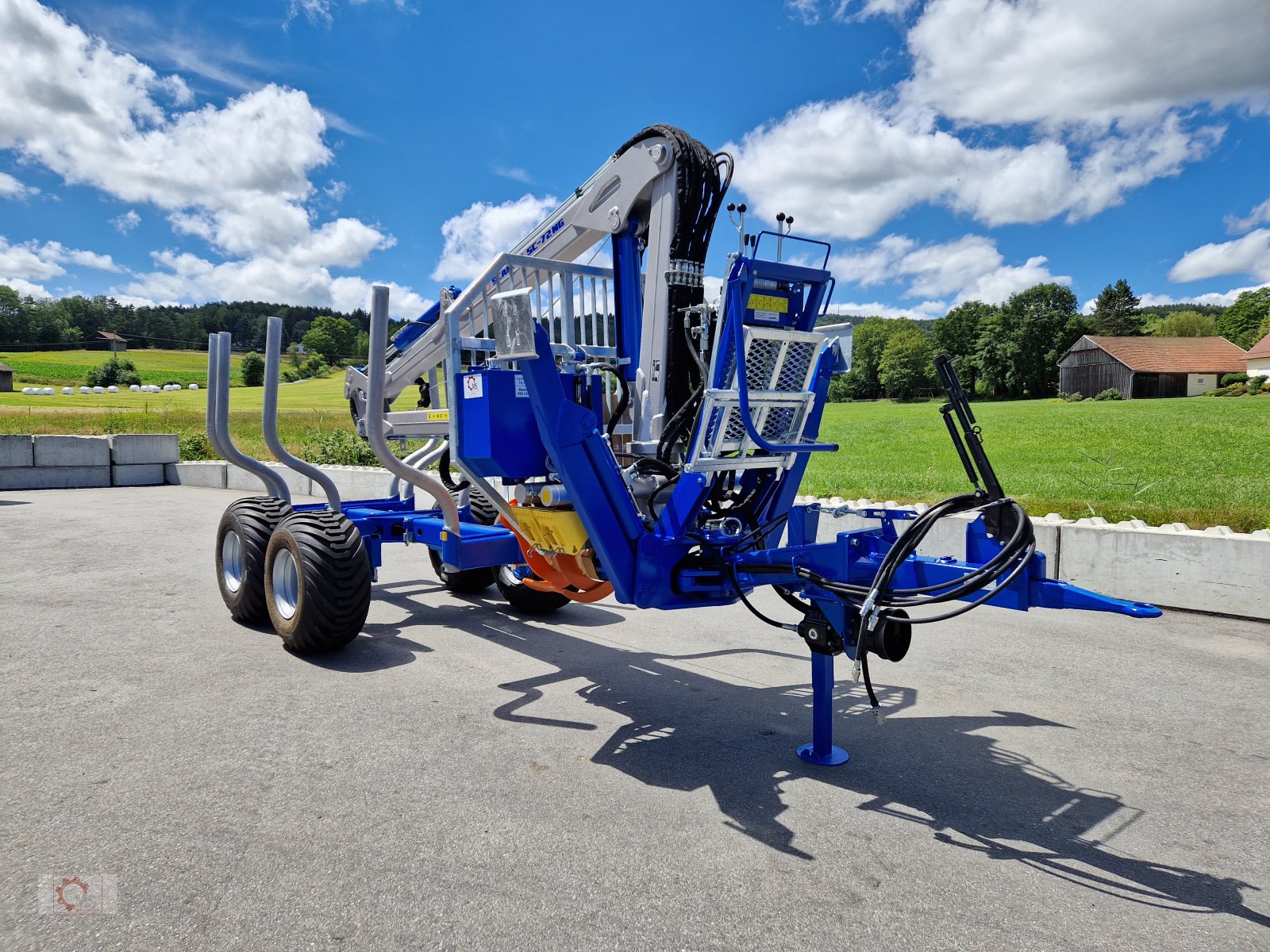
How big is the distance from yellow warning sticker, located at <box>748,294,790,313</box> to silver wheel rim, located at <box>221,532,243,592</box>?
4.99 m

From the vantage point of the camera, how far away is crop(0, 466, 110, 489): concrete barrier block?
60.7 ft

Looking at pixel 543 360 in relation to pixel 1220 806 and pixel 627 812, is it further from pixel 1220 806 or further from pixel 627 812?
pixel 1220 806

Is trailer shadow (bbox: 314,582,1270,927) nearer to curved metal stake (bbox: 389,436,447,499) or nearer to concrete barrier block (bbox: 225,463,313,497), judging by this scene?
curved metal stake (bbox: 389,436,447,499)

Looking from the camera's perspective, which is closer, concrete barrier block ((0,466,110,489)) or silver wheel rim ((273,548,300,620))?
silver wheel rim ((273,548,300,620))

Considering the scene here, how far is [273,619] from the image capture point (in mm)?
6266

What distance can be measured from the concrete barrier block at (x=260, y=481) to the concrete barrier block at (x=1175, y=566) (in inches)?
528

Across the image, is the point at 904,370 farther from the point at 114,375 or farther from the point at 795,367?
the point at 795,367

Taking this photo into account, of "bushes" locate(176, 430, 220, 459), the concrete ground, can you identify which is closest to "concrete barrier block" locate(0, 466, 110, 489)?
"bushes" locate(176, 430, 220, 459)

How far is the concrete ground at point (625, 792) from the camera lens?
9.50 ft

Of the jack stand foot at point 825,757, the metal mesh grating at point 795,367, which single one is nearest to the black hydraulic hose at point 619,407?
the metal mesh grating at point 795,367

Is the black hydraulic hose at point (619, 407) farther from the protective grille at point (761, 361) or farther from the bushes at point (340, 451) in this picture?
the bushes at point (340, 451)

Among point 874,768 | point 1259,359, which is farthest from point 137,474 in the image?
point 1259,359

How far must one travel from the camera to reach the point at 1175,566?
24.3 ft

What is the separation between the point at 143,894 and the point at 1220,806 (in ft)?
14.3
